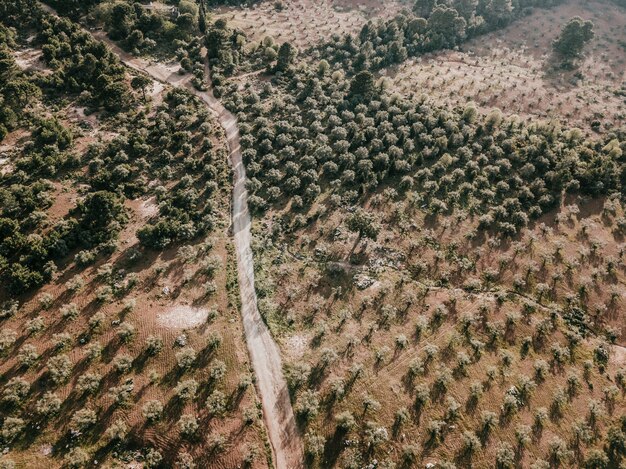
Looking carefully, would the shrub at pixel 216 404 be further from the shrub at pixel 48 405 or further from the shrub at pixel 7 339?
the shrub at pixel 7 339

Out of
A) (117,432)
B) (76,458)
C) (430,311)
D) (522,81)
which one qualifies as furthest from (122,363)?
(522,81)

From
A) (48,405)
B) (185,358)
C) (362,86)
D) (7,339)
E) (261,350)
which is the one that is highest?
(362,86)

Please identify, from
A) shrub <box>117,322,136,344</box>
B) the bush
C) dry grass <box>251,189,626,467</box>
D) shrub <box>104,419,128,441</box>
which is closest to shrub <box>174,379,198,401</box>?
shrub <box>104,419,128,441</box>

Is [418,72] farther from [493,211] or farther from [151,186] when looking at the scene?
[151,186]

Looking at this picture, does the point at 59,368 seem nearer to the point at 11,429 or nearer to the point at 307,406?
the point at 11,429

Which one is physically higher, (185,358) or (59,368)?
(59,368)
